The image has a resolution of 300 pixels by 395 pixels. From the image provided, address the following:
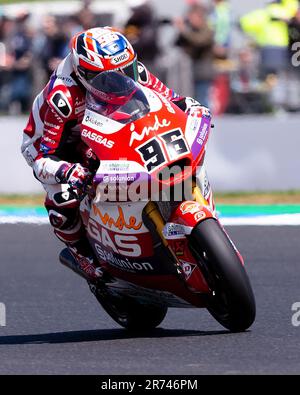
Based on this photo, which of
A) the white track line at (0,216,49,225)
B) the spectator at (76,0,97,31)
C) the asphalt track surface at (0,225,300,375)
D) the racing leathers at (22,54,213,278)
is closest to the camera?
the asphalt track surface at (0,225,300,375)

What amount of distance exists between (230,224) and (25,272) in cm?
262

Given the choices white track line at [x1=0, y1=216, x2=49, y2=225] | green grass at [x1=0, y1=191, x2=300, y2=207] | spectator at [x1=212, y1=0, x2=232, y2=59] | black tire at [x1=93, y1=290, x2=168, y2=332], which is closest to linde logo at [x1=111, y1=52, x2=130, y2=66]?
black tire at [x1=93, y1=290, x2=168, y2=332]

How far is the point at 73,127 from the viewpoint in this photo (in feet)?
19.7

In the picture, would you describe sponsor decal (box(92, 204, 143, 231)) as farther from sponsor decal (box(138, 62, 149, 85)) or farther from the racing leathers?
sponsor decal (box(138, 62, 149, 85))

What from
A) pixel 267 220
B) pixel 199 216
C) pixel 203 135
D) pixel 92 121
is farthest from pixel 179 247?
pixel 267 220

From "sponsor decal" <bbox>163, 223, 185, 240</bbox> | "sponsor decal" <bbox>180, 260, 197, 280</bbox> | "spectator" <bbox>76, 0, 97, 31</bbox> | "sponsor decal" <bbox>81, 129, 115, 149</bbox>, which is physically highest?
"spectator" <bbox>76, 0, 97, 31</bbox>

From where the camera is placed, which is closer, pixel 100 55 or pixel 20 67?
pixel 100 55

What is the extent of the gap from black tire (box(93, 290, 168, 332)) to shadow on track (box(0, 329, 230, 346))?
0.05 metres

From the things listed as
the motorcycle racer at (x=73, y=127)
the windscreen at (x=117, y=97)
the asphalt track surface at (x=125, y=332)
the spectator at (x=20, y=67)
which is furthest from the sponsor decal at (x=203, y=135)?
the spectator at (x=20, y=67)

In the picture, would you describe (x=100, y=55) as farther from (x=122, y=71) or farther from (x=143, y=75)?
(x=143, y=75)

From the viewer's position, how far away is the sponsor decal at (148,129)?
5.55m

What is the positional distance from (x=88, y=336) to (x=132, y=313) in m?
0.27

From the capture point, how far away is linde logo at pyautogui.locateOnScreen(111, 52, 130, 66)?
18.7ft

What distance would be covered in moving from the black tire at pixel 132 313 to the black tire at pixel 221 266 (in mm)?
838
